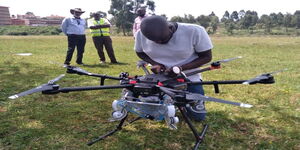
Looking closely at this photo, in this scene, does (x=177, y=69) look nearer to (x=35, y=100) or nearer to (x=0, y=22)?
(x=35, y=100)

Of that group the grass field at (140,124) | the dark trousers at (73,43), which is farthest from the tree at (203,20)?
the grass field at (140,124)

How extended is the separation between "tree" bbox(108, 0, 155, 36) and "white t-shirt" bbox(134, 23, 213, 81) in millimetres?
42567

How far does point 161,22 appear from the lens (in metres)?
2.87

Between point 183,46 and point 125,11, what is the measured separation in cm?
4434

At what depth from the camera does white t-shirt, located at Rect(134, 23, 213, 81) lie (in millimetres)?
3398

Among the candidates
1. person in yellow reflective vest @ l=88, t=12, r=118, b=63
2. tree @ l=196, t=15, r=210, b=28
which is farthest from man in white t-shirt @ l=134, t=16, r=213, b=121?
tree @ l=196, t=15, r=210, b=28

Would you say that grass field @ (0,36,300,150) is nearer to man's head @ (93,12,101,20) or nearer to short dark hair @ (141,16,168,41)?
short dark hair @ (141,16,168,41)

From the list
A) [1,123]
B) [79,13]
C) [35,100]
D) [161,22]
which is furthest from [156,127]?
[79,13]

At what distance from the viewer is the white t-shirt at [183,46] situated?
11.1 ft

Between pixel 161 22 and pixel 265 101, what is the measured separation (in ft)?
10.6

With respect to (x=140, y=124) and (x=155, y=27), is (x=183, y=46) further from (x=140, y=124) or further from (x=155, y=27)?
(x=140, y=124)

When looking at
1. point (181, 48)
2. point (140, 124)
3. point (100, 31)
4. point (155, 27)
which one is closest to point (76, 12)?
point (100, 31)

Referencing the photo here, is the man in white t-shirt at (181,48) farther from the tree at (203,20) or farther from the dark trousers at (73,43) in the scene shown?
the tree at (203,20)

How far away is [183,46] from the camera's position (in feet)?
11.2
